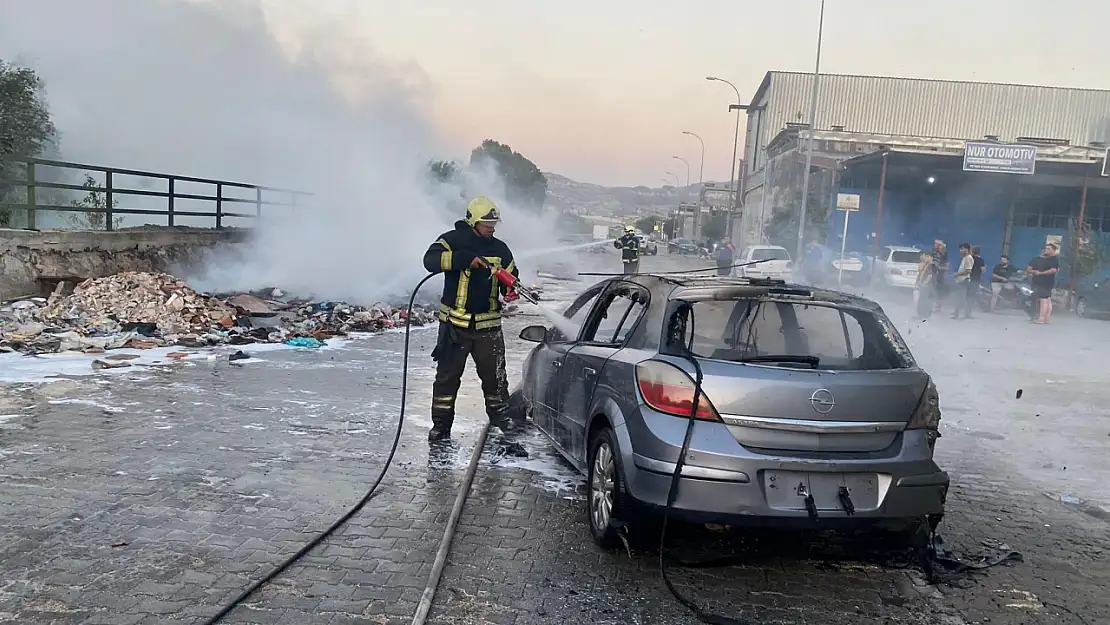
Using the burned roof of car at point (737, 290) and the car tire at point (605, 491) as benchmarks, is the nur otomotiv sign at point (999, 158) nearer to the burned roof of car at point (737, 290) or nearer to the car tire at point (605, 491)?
the burned roof of car at point (737, 290)

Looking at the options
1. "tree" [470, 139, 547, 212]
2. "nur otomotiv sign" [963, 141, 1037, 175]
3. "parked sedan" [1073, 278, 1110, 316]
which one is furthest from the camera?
"tree" [470, 139, 547, 212]

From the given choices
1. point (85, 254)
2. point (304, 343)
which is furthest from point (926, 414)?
point (85, 254)

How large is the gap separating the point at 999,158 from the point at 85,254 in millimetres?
27728

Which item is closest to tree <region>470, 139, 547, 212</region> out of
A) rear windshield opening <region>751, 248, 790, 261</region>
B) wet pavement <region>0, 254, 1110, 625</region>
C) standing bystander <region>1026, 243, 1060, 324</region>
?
rear windshield opening <region>751, 248, 790, 261</region>

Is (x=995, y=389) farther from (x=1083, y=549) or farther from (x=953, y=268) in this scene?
(x=953, y=268)

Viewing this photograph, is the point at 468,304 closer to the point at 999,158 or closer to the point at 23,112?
the point at 23,112

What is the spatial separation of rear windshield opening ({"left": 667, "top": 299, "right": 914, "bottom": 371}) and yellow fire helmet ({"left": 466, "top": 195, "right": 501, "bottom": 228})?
8.23 feet

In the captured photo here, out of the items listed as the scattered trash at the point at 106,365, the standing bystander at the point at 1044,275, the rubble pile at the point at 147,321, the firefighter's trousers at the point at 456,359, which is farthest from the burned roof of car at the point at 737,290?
the standing bystander at the point at 1044,275

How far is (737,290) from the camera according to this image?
456 centimetres

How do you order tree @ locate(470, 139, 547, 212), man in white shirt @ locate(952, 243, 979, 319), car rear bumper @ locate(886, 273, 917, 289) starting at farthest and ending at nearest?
tree @ locate(470, 139, 547, 212)
car rear bumper @ locate(886, 273, 917, 289)
man in white shirt @ locate(952, 243, 979, 319)

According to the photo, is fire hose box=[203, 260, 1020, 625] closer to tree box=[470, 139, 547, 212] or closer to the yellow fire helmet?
the yellow fire helmet

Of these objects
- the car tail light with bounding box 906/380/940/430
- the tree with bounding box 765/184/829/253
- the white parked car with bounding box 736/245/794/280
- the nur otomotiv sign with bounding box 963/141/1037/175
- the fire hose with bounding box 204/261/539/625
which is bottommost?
the fire hose with bounding box 204/261/539/625

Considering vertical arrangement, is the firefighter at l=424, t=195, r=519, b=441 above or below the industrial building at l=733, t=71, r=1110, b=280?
below

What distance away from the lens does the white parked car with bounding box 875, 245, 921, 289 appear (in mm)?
24547
